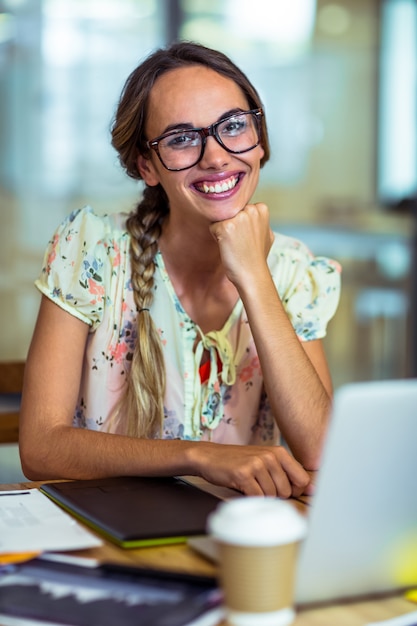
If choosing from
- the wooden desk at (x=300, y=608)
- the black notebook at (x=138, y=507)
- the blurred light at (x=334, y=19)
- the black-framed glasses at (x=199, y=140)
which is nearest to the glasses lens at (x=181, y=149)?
the black-framed glasses at (x=199, y=140)

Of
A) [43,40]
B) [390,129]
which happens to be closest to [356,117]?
[390,129]

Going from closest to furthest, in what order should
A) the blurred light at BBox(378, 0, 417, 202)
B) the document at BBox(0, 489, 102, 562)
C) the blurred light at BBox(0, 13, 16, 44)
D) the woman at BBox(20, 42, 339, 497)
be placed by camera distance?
the document at BBox(0, 489, 102, 562), the woman at BBox(20, 42, 339, 497), the blurred light at BBox(0, 13, 16, 44), the blurred light at BBox(378, 0, 417, 202)

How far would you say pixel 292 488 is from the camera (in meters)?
1.24

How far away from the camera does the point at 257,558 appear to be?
0.69 m

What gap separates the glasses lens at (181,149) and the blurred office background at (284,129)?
184 centimetres

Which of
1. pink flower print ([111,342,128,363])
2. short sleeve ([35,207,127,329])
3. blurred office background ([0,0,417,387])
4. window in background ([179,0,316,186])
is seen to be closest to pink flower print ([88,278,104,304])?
short sleeve ([35,207,127,329])

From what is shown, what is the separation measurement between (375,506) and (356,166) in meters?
3.37

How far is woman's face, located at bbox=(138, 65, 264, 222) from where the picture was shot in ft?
5.50

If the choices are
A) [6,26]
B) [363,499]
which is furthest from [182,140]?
[6,26]

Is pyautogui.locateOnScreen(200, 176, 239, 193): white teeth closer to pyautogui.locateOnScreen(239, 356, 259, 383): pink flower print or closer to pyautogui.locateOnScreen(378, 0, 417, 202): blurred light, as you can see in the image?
pyautogui.locateOnScreen(239, 356, 259, 383): pink flower print

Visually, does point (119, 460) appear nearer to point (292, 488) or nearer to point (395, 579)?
point (292, 488)

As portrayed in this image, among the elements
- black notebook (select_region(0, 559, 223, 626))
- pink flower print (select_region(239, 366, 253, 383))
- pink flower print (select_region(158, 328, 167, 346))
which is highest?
pink flower print (select_region(158, 328, 167, 346))

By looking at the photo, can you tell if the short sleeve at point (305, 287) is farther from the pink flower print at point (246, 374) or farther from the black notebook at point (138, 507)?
the black notebook at point (138, 507)

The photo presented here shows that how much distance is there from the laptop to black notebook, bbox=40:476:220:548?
0.21 m
